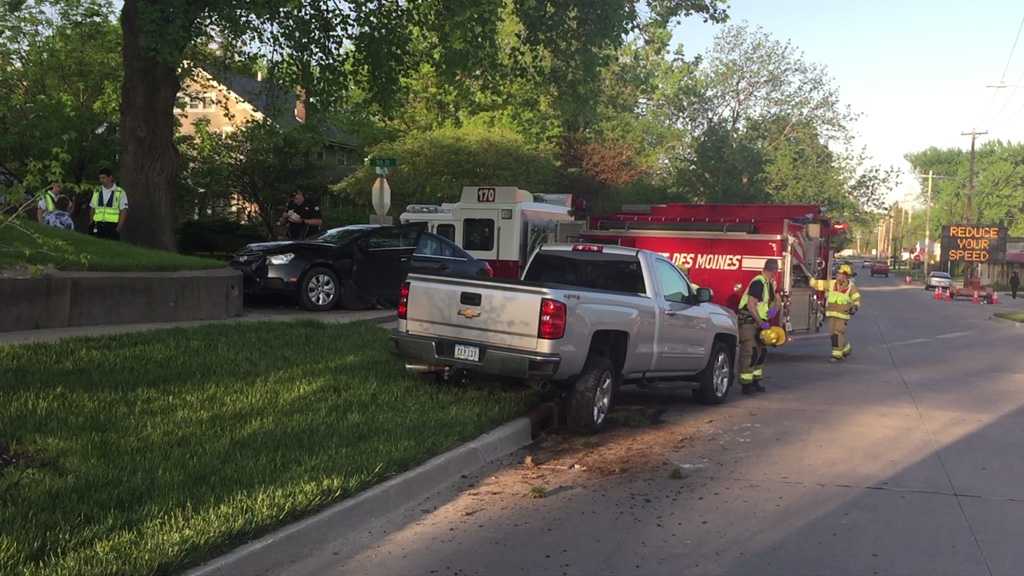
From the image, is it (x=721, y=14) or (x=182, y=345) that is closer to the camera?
(x=182, y=345)

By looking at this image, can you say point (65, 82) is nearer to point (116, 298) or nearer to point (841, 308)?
point (116, 298)

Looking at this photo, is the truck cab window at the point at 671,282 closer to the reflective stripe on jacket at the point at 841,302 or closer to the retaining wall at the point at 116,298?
the reflective stripe on jacket at the point at 841,302

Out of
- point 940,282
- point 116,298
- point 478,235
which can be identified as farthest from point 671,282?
point 940,282

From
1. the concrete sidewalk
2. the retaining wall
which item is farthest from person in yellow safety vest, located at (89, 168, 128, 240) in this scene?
the concrete sidewalk

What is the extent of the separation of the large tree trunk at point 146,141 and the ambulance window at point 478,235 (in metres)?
7.29

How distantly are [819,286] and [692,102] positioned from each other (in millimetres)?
34999

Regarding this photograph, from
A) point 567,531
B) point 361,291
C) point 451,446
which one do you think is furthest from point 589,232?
point 567,531

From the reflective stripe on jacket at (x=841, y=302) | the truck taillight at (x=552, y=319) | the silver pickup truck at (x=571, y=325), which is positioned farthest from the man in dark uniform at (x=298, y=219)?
the truck taillight at (x=552, y=319)

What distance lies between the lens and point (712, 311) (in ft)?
33.9

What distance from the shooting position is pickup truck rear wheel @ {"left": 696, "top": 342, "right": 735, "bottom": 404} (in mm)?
10148

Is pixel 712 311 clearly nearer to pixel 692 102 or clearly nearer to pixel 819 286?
pixel 819 286

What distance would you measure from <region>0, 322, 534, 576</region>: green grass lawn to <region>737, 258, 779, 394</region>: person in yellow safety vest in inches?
135

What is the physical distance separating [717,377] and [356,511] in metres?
6.08

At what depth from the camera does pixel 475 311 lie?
797 centimetres
